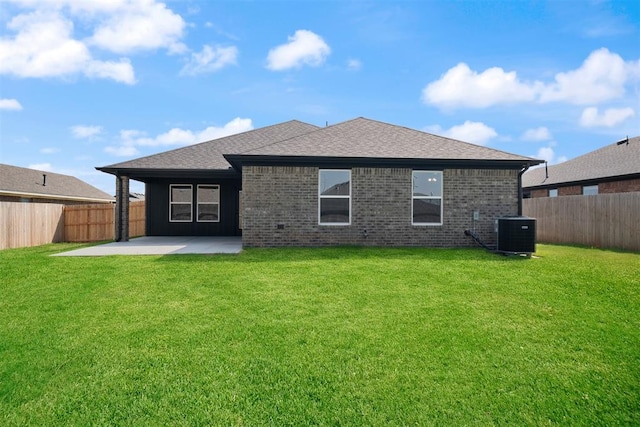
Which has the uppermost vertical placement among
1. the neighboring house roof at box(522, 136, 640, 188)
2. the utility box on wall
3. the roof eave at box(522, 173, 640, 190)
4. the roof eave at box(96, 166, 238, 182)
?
the neighboring house roof at box(522, 136, 640, 188)

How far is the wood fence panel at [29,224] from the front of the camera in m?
12.7

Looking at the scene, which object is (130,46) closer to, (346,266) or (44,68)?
(44,68)

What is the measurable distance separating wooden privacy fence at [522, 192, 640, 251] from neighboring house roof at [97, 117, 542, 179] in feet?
13.6

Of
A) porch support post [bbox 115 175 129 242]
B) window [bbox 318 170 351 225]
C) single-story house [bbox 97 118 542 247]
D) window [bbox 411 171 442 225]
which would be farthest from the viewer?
porch support post [bbox 115 175 129 242]

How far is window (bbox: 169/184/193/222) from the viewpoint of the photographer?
15.5 m

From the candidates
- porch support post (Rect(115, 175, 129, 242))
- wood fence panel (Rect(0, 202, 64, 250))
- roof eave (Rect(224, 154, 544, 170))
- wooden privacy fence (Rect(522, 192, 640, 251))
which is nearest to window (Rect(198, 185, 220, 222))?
porch support post (Rect(115, 175, 129, 242))

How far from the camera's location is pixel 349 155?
10.4 m

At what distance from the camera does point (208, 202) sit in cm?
1557

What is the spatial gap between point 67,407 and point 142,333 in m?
1.36

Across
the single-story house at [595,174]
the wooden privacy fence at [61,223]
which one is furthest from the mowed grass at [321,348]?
the single-story house at [595,174]

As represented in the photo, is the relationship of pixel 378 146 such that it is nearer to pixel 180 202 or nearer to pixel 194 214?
pixel 194 214

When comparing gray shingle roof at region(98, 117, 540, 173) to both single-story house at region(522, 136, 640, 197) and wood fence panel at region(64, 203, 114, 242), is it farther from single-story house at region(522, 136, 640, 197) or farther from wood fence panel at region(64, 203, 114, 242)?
single-story house at region(522, 136, 640, 197)

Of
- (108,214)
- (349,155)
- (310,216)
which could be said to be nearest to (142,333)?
(310,216)

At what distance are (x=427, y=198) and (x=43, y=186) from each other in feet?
86.7
